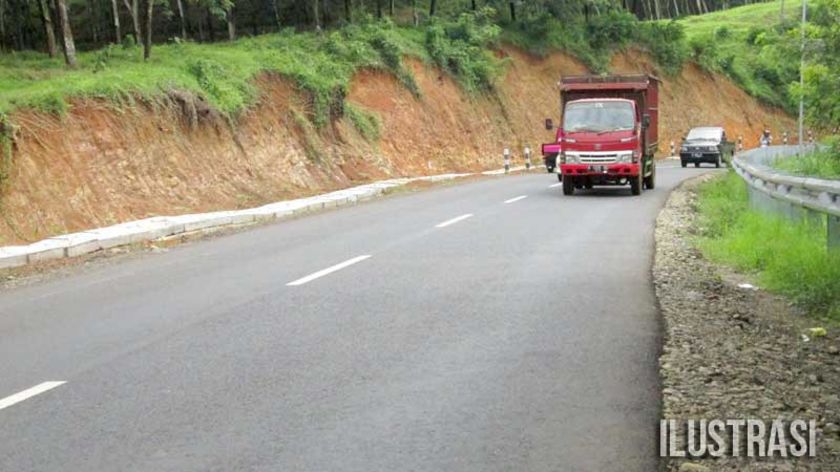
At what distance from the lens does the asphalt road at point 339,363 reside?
5023 millimetres

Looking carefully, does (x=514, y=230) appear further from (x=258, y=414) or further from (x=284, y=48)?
(x=284, y=48)

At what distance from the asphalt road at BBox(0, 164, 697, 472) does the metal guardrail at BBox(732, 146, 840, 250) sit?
2.13 m

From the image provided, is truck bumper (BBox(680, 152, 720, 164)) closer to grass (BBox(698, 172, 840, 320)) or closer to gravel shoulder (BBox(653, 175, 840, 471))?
grass (BBox(698, 172, 840, 320))

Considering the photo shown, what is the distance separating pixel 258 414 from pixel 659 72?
188 feet

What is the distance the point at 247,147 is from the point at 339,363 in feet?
64.1

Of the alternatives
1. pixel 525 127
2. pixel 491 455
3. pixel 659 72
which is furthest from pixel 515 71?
pixel 491 455

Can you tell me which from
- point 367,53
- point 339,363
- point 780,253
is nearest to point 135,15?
point 367,53

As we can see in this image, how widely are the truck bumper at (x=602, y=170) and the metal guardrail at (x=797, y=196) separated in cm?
374

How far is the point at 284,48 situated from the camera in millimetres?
31969

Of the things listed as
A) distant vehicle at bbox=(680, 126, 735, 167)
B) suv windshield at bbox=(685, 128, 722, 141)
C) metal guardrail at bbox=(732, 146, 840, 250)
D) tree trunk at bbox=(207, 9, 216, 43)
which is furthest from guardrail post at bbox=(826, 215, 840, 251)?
tree trunk at bbox=(207, 9, 216, 43)

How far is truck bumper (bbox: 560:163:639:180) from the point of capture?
73.7ft

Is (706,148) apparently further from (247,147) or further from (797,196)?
(797,196)

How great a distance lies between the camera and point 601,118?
22859 mm

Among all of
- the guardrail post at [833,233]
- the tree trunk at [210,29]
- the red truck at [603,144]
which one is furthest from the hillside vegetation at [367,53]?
the guardrail post at [833,233]
